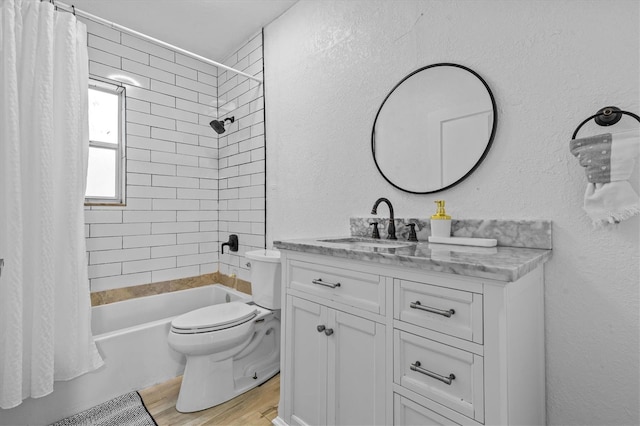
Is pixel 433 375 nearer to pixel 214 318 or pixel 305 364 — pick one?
pixel 305 364

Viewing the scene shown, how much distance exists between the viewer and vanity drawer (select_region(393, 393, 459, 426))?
0.94 meters

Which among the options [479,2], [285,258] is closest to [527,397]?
[285,258]

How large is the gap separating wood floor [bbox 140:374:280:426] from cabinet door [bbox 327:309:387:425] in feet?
2.13

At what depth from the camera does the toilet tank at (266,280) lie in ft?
6.56

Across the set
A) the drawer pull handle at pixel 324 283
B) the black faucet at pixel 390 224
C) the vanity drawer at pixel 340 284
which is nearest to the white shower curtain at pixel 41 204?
the vanity drawer at pixel 340 284

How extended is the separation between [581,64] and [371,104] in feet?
3.01

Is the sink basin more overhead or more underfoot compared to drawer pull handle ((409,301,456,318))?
more overhead

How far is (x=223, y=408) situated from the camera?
1.78 m

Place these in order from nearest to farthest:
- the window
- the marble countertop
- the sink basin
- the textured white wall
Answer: the marble countertop → the textured white wall → the sink basin → the window

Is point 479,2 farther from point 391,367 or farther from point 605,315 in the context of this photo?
point 391,367

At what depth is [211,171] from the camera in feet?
9.78

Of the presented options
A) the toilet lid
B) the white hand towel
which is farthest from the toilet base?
the white hand towel

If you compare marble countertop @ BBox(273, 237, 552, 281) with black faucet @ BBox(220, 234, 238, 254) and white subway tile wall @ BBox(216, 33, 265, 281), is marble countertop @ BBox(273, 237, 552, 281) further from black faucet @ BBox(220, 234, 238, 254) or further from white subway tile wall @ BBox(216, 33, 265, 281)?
black faucet @ BBox(220, 234, 238, 254)

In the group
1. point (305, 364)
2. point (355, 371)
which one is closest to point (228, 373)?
point (305, 364)
